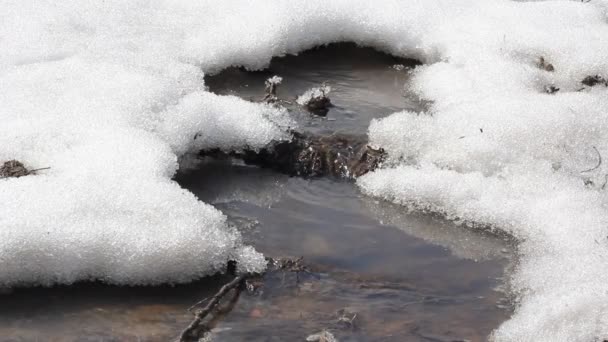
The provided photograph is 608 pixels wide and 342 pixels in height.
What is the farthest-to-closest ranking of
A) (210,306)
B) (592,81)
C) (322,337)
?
(592,81) < (210,306) < (322,337)

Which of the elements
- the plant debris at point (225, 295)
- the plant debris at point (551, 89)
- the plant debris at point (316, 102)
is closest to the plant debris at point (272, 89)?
the plant debris at point (316, 102)

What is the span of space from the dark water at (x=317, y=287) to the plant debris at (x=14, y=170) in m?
0.68

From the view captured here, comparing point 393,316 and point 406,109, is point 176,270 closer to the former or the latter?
point 393,316

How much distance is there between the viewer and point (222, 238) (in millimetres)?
3395

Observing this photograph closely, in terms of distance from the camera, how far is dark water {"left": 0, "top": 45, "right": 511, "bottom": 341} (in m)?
3.03

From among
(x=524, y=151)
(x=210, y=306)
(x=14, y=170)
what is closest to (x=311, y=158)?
(x=524, y=151)

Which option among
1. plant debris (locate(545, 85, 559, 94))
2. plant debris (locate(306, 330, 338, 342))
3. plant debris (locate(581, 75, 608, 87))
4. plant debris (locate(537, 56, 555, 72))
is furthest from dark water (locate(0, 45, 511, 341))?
plant debris (locate(581, 75, 608, 87))

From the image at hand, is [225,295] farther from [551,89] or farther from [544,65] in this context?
[544,65]

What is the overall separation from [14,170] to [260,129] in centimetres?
134

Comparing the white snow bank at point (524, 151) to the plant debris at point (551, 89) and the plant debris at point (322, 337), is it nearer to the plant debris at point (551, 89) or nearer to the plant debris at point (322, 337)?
the plant debris at point (551, 89)

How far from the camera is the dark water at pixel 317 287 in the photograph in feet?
9.93

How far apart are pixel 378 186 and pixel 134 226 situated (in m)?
1.37

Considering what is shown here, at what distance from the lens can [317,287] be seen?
129 inches

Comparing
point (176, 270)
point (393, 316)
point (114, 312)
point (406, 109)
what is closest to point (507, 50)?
point (406, 109)
